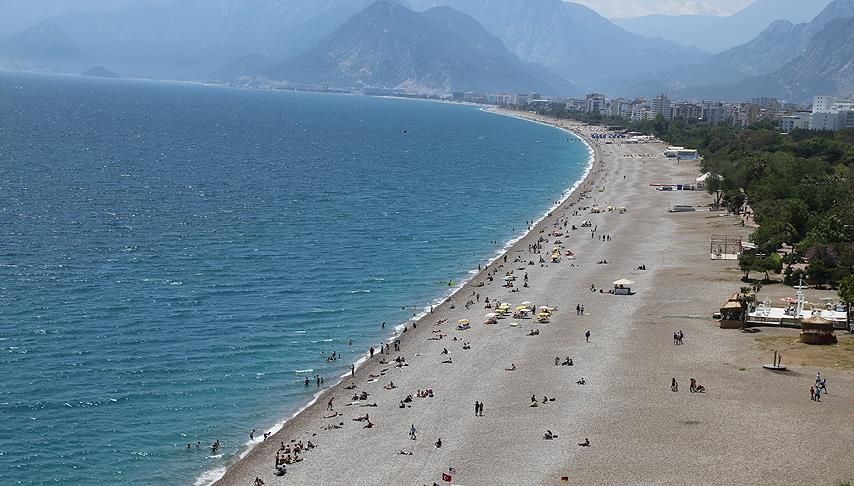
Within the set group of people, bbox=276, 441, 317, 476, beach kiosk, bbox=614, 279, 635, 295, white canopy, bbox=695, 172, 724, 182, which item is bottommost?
group of people, bbox=276, 441, 317, 476

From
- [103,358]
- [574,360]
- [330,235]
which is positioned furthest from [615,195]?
[103,358]

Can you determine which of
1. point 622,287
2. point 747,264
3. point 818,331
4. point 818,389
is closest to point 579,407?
point 818,389

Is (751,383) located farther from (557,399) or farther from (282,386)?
(282,386)

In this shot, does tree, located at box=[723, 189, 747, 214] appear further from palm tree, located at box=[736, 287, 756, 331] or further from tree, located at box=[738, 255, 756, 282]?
palm tree, located at box=[736, 287, 756, 331]

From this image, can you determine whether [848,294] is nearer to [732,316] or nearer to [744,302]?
[744,302]

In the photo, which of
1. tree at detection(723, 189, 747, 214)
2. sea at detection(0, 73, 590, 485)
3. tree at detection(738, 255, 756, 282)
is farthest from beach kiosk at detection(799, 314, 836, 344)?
tree at detection(723, 189, 747, 214)

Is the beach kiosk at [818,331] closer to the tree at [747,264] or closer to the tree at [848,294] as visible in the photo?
the tree at [848,294]

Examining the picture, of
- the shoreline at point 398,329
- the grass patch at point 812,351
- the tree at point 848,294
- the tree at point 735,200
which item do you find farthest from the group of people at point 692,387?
the tree at point 735,200
